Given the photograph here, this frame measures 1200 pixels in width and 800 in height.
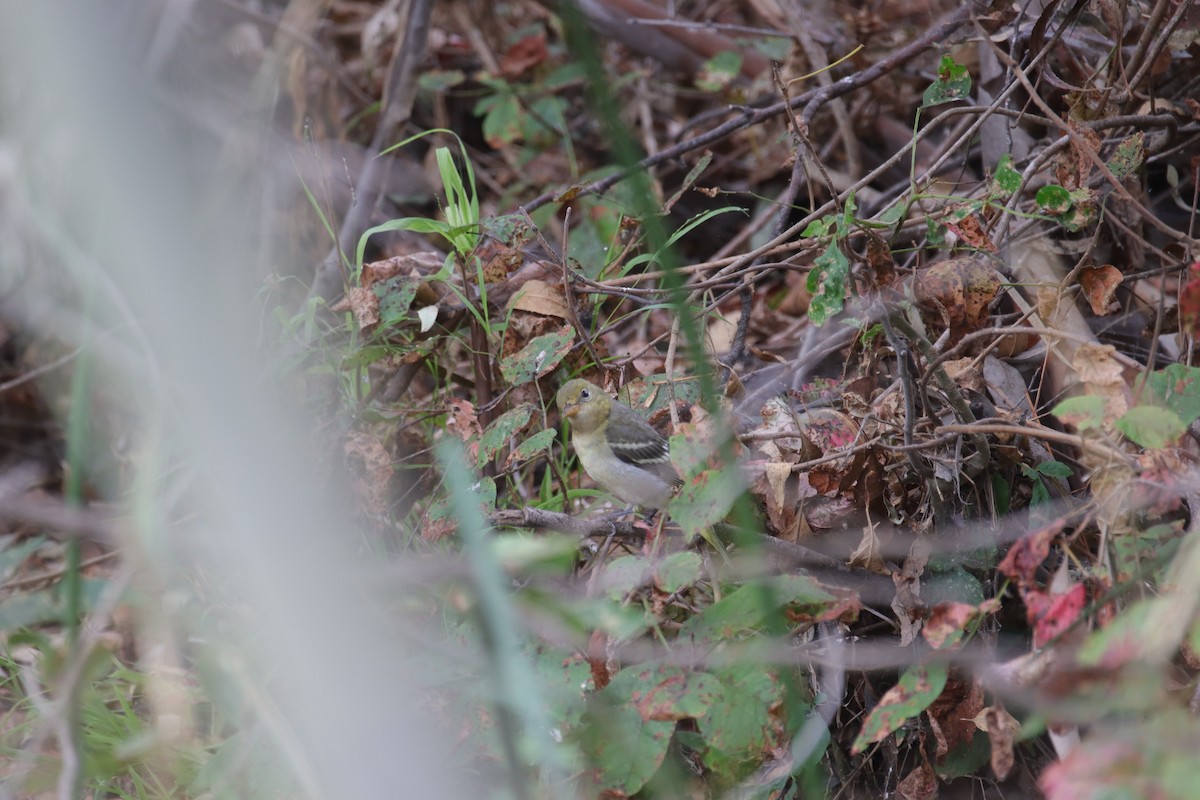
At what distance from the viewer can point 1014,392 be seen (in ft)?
8.13

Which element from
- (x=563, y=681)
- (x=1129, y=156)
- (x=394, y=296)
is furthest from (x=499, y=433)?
(x=1129, y=156)

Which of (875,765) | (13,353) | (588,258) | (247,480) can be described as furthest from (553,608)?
(13,353)

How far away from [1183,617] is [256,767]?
5.61 ft

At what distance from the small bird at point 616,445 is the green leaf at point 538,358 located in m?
0.27

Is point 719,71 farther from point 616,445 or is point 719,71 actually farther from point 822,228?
point 822,228

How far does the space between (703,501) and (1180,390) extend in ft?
2.82

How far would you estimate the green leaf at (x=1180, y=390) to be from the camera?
175 centimetres

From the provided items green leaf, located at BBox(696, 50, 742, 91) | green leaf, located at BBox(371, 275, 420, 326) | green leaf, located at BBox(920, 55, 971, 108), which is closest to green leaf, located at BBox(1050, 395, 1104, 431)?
green leaf, located at BBox(920, 55, 971, 108)

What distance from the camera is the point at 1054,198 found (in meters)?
2.25

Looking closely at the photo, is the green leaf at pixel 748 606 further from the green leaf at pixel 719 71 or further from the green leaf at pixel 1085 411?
the green leaf at pixel 719 71

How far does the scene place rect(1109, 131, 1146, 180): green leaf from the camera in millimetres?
2439

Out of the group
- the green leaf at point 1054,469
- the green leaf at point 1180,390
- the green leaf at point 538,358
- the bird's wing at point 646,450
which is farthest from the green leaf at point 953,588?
the green leaf at point 538,358

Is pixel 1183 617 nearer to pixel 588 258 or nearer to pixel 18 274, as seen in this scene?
pixel 588 258

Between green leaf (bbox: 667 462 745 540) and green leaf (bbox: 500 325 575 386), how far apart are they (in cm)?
84
